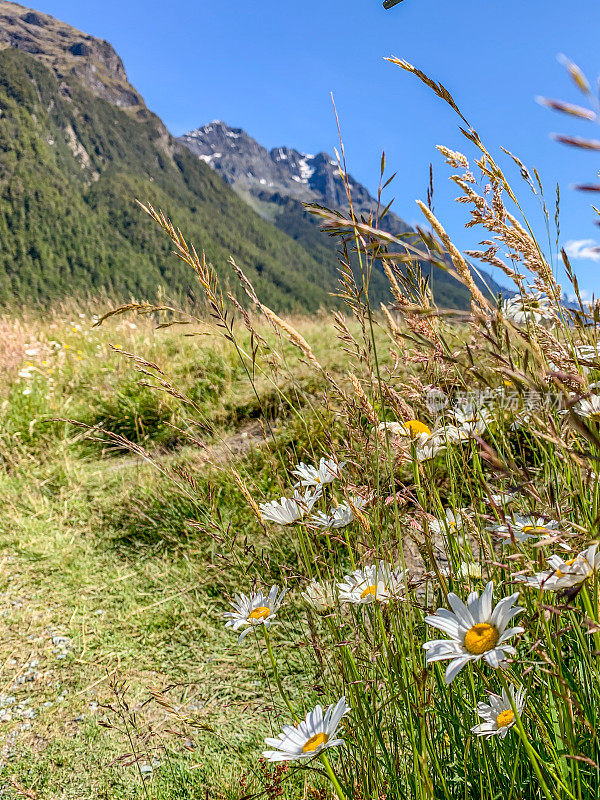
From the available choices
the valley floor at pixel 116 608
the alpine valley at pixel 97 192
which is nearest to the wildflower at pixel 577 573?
the valley floor at pixel 116 608

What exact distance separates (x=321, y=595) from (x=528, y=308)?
802 millimetres

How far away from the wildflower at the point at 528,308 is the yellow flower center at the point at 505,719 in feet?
2.17

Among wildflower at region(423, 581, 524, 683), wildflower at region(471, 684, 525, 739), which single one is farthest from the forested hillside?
wildflower at region(423, 581, 524, 683)

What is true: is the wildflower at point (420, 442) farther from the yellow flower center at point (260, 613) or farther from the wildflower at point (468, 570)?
the yellow flower center at point (260, 613)

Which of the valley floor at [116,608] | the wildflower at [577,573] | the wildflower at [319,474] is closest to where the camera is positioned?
the wildflower at [577,573]

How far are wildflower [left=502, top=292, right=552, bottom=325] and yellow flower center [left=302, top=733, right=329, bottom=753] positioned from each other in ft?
2.54

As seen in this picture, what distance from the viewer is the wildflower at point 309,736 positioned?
816 millimetres

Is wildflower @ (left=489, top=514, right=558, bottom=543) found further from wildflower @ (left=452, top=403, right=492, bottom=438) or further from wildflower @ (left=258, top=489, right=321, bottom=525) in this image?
wildflower @ (left=258, top=489, right=321, bottom=525)

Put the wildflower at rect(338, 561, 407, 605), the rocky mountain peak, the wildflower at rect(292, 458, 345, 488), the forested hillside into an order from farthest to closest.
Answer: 1. the rocky mountain peak
2. the forested hillside
3. the wildflower at rect(292, 458, 345, 488)
4. the wildflower at rect(338, 561, 407, 605)

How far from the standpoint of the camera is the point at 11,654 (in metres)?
2.56

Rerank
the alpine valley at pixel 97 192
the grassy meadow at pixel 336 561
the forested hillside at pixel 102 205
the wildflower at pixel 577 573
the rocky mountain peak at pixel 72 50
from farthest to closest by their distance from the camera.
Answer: the rocky mountain peak at pixel 72 50 < the alpine valley at pixel 97 192 < the forested hillside at pixel 102 205 < the grassy meadow at pixel 336 561 < the wildflower at pixel 577 573

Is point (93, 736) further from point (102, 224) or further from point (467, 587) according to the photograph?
point (102, 224)

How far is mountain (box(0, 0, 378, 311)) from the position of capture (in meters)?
98.6

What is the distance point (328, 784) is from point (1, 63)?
17806cm
